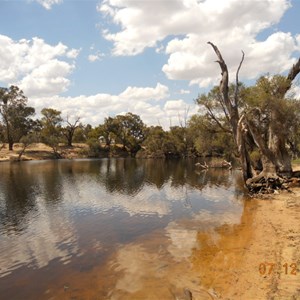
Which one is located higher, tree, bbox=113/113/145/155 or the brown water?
tree, bbox=113/113/145/155

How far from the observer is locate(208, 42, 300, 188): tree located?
113ft

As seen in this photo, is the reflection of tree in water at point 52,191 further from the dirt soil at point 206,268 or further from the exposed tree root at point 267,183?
the exposed tree root at point 267,183

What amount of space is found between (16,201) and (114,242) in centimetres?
1589

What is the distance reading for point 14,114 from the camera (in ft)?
321

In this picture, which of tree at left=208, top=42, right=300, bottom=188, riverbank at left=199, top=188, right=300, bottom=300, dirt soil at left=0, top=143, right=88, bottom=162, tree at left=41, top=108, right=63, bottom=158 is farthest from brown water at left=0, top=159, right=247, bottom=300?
tree at left=41, top=108, right=63, bottom=158

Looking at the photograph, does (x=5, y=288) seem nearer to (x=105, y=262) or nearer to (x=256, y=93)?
(x=105, y=262)

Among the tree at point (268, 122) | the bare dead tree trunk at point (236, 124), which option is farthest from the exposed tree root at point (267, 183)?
the bare dead tree trunk at point (236, 124)

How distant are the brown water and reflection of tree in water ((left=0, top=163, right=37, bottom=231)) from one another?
3.2 inches

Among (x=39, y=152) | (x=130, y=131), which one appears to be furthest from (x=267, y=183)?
(x=130, y=131)

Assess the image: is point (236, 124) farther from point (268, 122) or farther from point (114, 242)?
Result: point (114, 242)

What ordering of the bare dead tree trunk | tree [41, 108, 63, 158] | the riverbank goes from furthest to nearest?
tree [41, 108, 63, 158], the bare dead tree trunk, the riverbank
